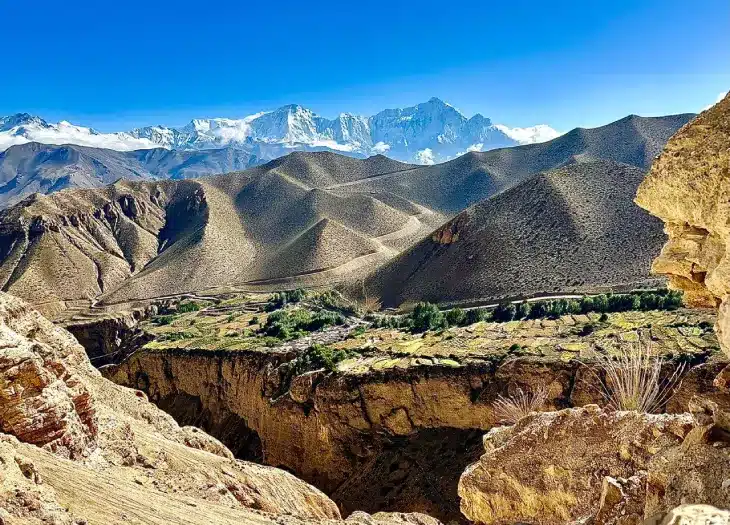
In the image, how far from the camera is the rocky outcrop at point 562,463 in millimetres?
11695

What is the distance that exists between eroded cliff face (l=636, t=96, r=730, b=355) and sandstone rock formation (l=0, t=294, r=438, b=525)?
505 inches

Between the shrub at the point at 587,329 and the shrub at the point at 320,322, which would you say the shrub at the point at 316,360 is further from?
the shrub at the point at 587,329

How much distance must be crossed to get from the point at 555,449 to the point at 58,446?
14.1m

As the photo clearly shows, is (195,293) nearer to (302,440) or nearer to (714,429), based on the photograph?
(302,440)

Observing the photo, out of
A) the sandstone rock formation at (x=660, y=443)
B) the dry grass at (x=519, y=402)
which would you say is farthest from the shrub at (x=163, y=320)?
the sandstone rock formation at (x=660, y=443)

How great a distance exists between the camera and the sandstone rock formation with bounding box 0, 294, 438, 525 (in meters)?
13.0

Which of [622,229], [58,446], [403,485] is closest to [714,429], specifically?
[58,446]

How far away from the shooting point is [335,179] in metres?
186

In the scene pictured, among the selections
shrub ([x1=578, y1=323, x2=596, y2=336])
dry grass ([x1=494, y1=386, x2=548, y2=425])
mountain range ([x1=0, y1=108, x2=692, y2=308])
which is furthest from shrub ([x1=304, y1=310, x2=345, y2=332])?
dry grass ([x1=494, y1=386, x2=548, y2=425])

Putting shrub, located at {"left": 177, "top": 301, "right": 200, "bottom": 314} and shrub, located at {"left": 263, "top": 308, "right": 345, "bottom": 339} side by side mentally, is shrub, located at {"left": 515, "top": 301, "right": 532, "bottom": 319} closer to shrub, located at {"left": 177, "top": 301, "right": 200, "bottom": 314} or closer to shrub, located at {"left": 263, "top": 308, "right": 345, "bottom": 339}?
shrub, located at {"left": 263, "top": 308, "right": 345, "bottom": 339}

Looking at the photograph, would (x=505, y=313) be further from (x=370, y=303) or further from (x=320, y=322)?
(x=370, y=303)

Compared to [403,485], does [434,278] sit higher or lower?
higher

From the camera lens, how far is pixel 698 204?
9086 mm

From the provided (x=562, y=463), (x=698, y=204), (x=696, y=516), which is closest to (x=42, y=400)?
(x=562, y=463)
